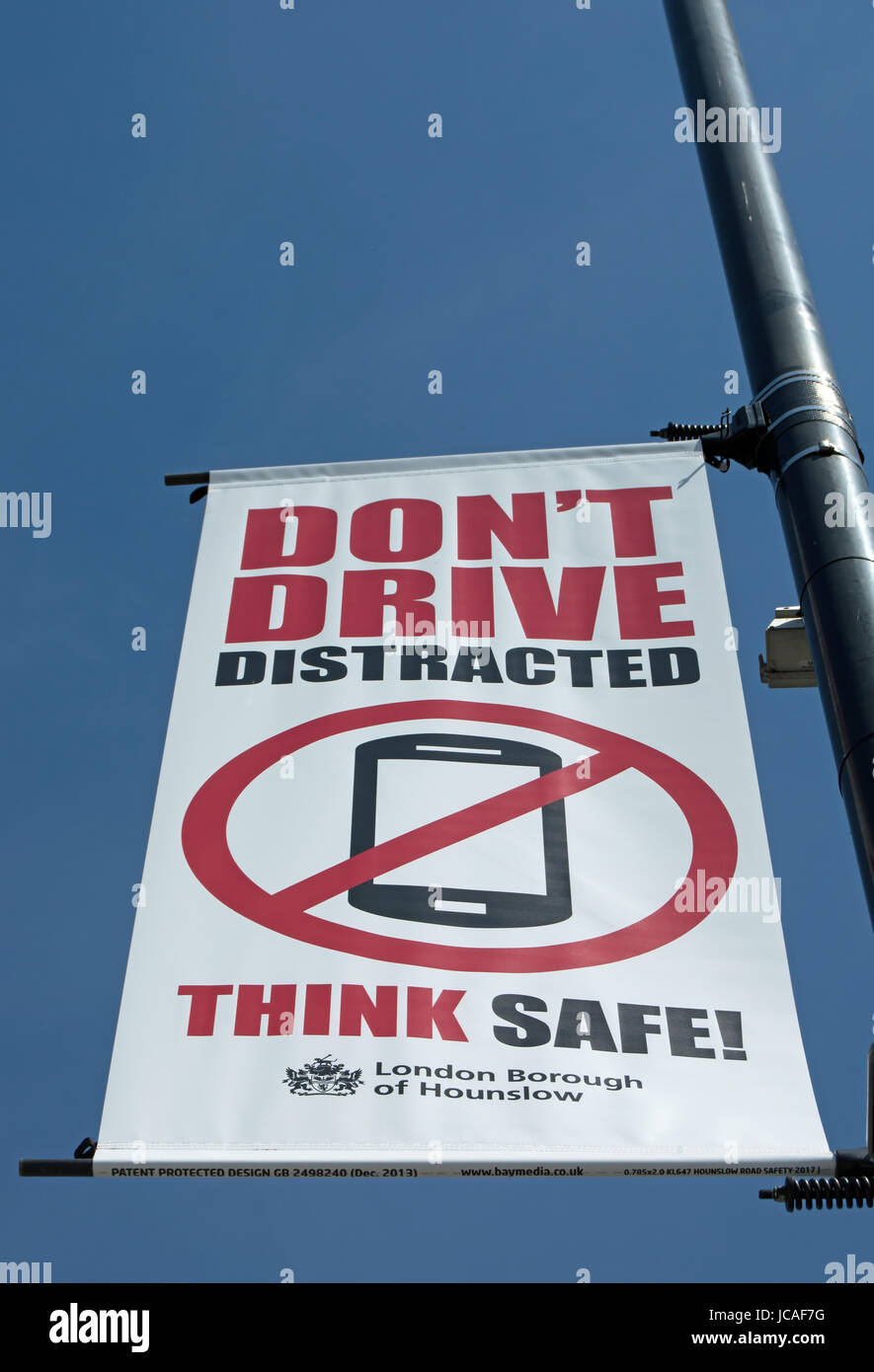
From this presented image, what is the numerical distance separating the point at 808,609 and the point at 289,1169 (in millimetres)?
2090

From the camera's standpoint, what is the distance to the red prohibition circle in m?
4.54

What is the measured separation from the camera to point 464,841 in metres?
4.90

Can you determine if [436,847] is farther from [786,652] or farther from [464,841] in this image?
[786,652]

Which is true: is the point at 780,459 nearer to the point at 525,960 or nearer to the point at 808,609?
the point at 808,609

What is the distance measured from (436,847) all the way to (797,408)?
1905 millimetres

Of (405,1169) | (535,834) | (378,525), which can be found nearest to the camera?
(405,1169)

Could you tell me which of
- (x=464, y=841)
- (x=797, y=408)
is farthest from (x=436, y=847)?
(x=797, y=408)

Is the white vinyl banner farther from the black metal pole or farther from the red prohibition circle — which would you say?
the black metal pole

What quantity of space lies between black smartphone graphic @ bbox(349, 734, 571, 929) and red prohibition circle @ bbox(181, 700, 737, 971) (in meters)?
0.07

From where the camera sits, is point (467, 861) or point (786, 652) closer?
point (786, 652)

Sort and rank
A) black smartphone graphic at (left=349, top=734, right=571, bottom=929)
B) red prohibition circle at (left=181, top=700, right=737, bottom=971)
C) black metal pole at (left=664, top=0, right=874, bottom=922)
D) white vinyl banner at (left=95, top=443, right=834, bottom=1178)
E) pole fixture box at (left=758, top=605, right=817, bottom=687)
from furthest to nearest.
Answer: black smartphone graphic at (left=349, top=734, right=571, bottom=929) < red prohibition circle at (left=181, top=700, right=737, bottom=971) < pole fixture box at (left=758, top=605, right=817, bottom=687) < white vinyl banner at (left=95, top=443, right=834, bottom=1178) < black metal pole at (left=664, top=0, right=874, bottom=922)

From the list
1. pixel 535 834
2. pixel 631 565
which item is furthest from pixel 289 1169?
pixel 631 565

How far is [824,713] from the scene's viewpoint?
3.45 metres

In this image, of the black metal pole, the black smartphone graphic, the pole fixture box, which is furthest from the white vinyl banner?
the black metal pole
